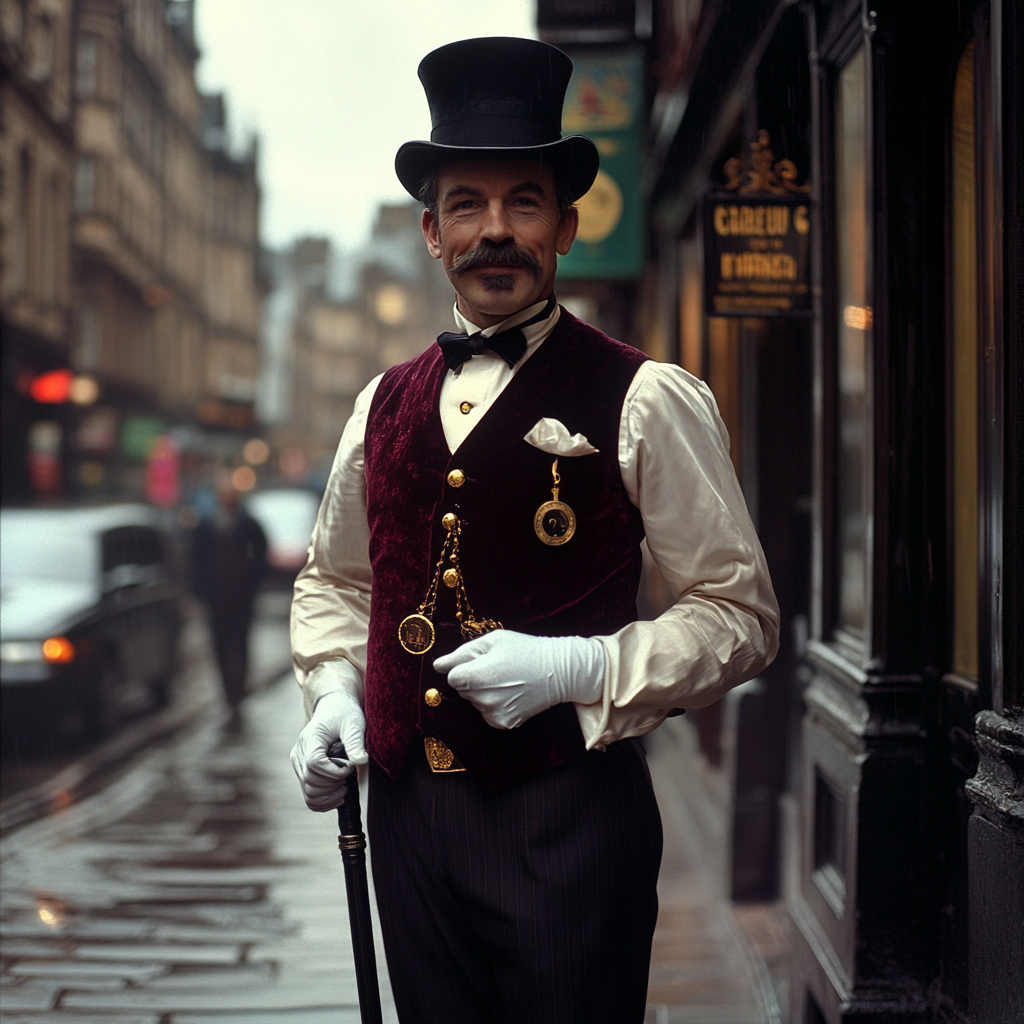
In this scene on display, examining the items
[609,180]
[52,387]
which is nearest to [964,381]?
[609,180]

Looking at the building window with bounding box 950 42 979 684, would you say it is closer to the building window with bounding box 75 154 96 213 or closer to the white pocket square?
the white pocket square

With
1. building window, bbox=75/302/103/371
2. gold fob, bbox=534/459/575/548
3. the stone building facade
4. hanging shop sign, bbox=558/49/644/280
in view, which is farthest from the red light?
gold fob, bbox=534/459/575/548

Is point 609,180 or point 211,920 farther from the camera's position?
point 609,180

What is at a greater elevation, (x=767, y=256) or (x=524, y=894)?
(x=767, y=256)

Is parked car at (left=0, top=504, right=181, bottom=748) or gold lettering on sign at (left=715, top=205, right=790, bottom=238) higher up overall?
gold lettering on sign at (left=715, top=205, right=790, bottom=238)

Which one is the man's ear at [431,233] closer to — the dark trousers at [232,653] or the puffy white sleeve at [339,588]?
the puffy white sleeve at [339,588]

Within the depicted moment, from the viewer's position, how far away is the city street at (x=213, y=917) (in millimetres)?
3961

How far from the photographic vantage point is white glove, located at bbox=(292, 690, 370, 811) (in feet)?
6.61

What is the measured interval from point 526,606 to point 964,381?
155 centimetres

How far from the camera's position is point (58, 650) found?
7539 mm

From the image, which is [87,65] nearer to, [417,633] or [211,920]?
[211,920]

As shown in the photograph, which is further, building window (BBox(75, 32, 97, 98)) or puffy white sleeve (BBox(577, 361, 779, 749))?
building window (BBox(75, 32, 97, 98))

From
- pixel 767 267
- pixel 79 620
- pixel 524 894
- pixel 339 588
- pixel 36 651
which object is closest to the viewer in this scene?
pixel 524 894

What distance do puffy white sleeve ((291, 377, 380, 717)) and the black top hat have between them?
1.50ft
